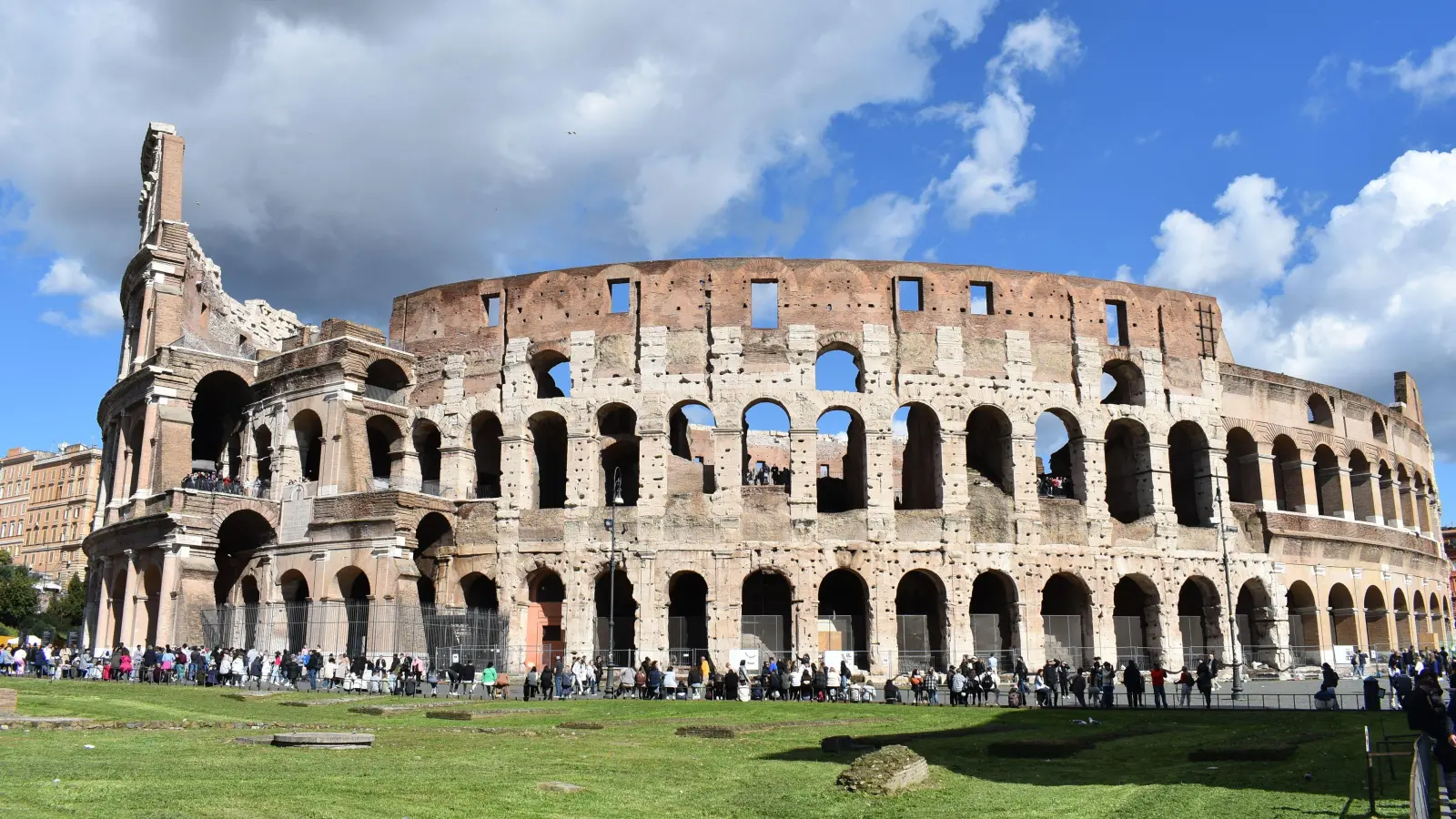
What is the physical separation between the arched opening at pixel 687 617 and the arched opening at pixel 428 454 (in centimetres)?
823

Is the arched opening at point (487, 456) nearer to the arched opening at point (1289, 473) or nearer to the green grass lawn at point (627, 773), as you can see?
the green grass lawn at point (627, 773)

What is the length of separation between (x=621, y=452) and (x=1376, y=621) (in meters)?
26.3

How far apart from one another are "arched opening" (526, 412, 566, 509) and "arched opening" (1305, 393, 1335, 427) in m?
25.1

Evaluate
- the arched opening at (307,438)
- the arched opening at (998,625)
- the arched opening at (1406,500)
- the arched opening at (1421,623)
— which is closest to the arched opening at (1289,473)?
the arched opening at (1406,500)

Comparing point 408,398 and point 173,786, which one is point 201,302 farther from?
point 173,786

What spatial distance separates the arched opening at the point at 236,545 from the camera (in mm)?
36688

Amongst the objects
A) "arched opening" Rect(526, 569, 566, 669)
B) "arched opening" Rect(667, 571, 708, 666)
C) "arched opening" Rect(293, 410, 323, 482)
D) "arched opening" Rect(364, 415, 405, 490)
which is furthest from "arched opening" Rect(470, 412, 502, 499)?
"arched opening" Rect(667, 571, 708, 666)

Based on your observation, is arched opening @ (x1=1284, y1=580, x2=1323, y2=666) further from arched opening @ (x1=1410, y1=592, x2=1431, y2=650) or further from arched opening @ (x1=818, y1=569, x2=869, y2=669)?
arched opening @ (x1=818, y1=569, x2=869, y2=669)

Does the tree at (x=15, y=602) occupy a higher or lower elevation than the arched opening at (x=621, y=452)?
lower

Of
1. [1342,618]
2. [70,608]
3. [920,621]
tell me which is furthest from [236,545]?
[1342,618]

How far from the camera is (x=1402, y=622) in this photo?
42469mm

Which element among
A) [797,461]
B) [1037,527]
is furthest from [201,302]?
[1037,527]

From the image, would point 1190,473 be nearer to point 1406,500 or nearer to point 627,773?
point 1406,500

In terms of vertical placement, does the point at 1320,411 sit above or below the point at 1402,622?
above
